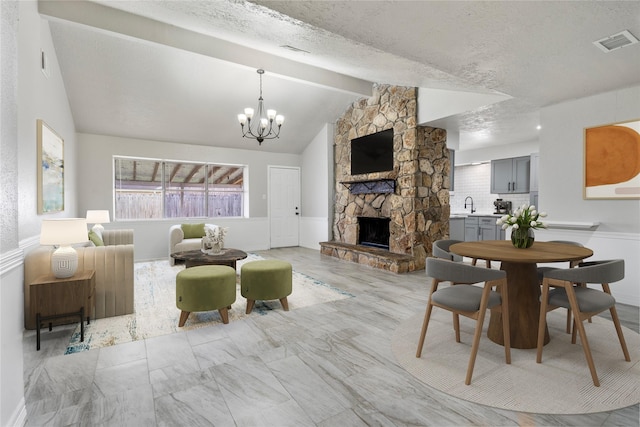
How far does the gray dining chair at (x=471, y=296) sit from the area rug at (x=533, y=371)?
12 cm

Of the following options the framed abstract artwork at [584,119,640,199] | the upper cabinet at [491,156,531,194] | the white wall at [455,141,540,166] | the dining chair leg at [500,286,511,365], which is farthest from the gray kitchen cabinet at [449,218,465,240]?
the dining chair leg at [500,286,511,365]

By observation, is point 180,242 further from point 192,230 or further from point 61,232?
point 61,232

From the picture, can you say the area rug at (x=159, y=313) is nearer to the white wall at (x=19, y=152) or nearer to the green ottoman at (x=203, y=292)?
the green ottoman at (x=203, y=292)

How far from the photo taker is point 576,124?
3.69 meters

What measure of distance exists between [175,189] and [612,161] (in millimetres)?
7180

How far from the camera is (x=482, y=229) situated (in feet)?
22.3

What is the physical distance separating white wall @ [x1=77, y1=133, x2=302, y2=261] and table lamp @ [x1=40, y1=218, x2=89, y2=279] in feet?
11.9

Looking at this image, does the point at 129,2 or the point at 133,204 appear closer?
the point at 129,2

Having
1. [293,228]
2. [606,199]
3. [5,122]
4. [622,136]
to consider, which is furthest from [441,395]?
[293,228]

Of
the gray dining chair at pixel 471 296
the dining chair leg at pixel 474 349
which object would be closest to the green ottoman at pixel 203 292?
the gray dining chair at pixel 471 296

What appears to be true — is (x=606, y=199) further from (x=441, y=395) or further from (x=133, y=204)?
(x=133, y=204)

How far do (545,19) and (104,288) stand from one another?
4305 mm

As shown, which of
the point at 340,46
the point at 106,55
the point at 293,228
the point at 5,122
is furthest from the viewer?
the point at 293,228

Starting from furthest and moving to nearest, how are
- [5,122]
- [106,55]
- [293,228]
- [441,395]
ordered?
[293,228], [106,55], [441,395], [5,122]
